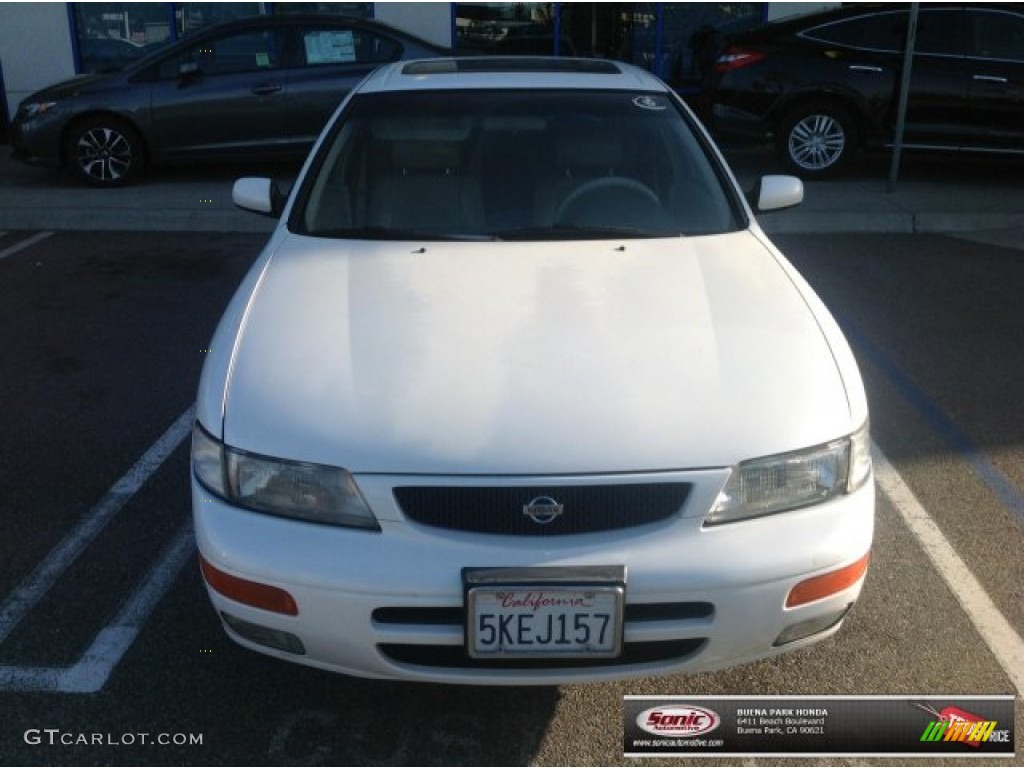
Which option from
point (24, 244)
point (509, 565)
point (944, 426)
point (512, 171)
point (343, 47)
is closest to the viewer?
point (509, 565)

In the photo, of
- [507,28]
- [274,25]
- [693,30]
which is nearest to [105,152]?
[274,25]

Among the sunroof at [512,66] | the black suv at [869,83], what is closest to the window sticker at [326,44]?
the black suv at [869,83]

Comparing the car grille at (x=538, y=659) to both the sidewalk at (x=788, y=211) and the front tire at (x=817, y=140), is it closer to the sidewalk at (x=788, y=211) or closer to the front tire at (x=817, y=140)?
the sidewalk at (x=788, y=211)

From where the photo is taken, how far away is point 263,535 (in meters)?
2.49

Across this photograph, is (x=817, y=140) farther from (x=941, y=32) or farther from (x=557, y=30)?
(x=557, y=30)

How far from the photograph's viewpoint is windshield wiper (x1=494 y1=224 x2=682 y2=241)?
3.61 meters

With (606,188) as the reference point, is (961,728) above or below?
below

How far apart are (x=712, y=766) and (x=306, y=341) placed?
1.56m

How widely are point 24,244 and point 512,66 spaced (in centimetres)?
513

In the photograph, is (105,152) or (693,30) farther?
(693,30)

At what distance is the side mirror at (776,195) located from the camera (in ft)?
13.7

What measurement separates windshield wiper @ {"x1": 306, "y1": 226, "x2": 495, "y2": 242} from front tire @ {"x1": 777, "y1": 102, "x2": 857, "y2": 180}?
629cm

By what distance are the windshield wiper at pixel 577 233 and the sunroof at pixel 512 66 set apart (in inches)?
39.0

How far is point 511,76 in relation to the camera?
4234 mm
